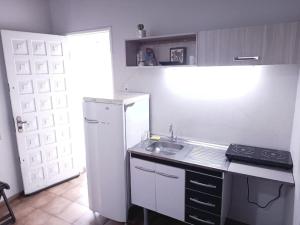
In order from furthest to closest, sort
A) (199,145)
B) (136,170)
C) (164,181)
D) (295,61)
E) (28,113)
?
(28,113) → (199,145) → (136,170) → (164,181) → (295,61)

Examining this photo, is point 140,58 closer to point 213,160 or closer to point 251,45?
point 251,45

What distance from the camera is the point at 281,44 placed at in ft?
5.58

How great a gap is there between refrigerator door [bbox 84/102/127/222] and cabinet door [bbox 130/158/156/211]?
11cm

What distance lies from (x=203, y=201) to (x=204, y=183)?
0.18m

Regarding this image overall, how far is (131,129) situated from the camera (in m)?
2.41

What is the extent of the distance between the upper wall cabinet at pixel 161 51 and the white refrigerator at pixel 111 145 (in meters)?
0.46

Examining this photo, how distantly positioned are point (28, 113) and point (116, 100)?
4.93 ft

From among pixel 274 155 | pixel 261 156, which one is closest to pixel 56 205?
pixel 261 156

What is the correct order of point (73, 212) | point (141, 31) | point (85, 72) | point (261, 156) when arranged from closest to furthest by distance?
point (261, 156) → point (141, 31) → point (73, 212) → point (85, 72)

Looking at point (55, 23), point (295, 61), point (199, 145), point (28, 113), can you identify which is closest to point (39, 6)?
point (55, 23)

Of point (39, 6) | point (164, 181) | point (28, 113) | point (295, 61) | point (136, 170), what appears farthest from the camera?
point (39, 6)

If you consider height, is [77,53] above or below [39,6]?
below

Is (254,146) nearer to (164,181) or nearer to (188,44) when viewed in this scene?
(164,181)

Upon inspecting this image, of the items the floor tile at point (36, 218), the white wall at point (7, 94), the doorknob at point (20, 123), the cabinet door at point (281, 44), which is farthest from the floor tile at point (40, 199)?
the cabinet door at point (281, 44)
